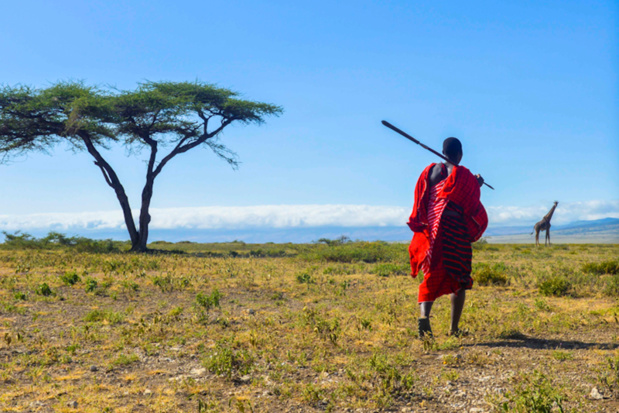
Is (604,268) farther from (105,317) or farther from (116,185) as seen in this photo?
(116,185)

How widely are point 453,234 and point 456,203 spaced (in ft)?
1.20

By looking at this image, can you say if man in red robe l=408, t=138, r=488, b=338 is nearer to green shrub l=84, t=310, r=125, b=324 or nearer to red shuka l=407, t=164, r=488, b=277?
red shuka l=407, t=164, r=488, b=277

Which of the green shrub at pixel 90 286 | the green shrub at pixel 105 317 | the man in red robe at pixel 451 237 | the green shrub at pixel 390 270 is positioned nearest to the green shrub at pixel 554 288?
the green shrub at pixel 390 270

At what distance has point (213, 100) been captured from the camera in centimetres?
2755

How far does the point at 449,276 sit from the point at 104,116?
23095 millimetres

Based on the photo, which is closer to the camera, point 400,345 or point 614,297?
point 400,345

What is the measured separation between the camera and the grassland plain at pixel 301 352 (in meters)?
4.07

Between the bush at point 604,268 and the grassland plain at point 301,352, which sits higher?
the bush at point 604,268

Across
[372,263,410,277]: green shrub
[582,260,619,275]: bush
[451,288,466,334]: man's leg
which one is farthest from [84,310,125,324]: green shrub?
[582,260,619,275]: bush

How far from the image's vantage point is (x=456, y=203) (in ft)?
18.8

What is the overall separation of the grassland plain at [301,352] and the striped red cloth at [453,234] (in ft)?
2.16

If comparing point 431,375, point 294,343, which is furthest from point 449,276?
point 294,343

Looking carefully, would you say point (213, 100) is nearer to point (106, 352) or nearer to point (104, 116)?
point (104, 116)

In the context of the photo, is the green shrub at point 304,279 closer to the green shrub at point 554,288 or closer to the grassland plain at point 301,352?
the grassland plain at point 301,352
